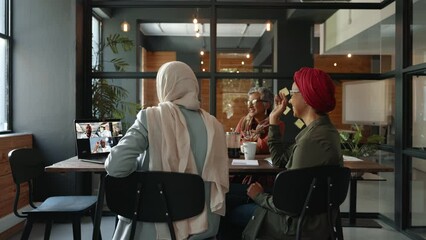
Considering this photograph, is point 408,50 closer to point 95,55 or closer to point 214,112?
point 214,112

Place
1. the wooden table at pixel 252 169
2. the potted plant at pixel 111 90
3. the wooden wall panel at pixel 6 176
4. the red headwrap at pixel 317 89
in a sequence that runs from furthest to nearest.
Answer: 1. the potted plant at pixel 111 90
2. the wooden wall panel at pixel 6 176
3. the wooden table at pixel 252 169
4. the red headwrap at pixel 317 89

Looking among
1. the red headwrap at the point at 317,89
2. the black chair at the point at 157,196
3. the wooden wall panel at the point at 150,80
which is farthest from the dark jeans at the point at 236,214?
the wooden wall panel at the point at 150,80

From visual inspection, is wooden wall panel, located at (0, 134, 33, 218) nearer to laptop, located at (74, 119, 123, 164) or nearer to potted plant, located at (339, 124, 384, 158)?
laptop, located at (74, 119, 123, 164)

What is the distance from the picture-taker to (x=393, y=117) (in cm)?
382

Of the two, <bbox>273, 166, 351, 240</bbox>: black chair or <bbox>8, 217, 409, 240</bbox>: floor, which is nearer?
<bbox>273, 166, 351, 240</bbox>: black chair

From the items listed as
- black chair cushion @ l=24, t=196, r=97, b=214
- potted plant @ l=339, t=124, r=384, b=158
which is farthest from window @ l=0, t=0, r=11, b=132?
potted plant @ l=339, t=124, r=384, b=158

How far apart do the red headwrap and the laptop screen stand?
1396 millimetres

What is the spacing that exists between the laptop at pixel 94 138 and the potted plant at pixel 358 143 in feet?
7.54

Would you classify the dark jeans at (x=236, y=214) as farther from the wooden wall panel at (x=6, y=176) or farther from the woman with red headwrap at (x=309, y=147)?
the wooden wall panel at (x=6, y=176)

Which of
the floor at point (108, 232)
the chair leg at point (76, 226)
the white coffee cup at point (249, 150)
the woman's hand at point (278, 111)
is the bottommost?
the floor at point (108, 232)

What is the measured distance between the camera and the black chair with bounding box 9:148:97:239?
2240 millimetres

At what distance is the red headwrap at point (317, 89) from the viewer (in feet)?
5.78

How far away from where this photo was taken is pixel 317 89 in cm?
176

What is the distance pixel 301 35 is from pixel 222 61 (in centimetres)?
93
